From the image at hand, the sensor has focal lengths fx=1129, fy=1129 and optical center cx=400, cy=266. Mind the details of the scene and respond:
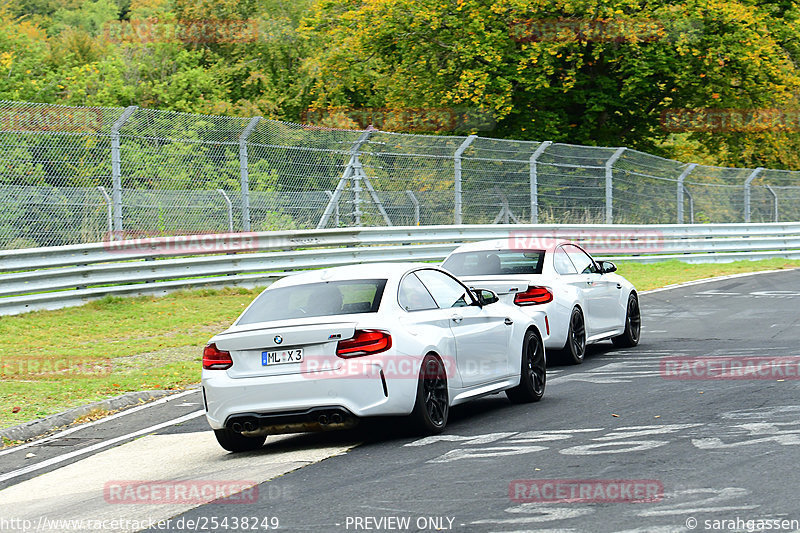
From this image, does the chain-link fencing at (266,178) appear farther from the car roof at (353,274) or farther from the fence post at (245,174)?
the car roof at (353,274)

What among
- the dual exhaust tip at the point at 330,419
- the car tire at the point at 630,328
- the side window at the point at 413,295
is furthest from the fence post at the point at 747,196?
the dual exhaust tip at the point at 330,419

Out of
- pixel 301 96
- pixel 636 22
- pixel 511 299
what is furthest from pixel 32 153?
pixel 301 96

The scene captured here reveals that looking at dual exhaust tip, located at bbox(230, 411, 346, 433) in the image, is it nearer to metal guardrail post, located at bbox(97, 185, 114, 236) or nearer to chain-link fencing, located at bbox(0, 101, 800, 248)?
chain-link fencing, located at bbox(0, 101, 800, 248)

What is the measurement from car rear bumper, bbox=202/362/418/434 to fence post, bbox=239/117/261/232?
11591 mm

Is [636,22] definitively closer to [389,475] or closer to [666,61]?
[666,61]

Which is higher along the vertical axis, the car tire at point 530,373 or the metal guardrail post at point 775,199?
the car tire at point 530,373

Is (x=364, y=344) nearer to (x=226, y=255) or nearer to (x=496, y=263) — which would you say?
(x=496, y=263)

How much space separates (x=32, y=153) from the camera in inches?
653

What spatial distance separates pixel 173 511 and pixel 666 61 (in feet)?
102

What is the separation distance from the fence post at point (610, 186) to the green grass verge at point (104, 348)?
1160cm

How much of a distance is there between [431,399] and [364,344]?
0.81 meters

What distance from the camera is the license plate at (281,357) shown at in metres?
8.22

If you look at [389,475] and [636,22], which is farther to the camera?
[636,22]

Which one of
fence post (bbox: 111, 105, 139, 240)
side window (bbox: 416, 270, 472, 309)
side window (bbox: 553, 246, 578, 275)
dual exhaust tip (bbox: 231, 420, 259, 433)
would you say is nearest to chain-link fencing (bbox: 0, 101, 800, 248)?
fence post (bbox: 111, 105, 139, 240)
